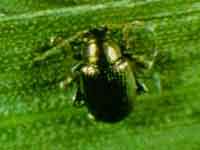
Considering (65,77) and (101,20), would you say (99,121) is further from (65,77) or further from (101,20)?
(101,20)

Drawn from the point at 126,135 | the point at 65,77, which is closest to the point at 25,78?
the point at 65,77

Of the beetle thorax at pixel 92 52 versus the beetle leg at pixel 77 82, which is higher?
the beetle thorax at pixel 92 52

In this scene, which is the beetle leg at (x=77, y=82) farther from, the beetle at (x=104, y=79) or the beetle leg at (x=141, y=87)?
the beetle leg at (x=141, y=87)

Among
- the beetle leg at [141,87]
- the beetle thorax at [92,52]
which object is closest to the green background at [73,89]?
the beetle leg at [141,87]

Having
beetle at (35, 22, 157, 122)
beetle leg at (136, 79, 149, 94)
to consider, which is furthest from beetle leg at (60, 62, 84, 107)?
beetle leg at (136, 79, 149, 94)

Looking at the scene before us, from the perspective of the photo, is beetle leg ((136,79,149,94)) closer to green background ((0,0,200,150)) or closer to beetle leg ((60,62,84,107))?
green background ((0,0,200,150))
